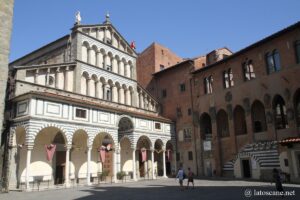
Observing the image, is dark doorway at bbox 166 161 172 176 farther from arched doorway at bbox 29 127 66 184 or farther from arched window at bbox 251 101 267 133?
arched doorway at bbox 29 127 66 184

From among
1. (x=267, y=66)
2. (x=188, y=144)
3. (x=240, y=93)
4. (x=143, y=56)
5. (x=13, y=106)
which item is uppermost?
(x=143, y=56)

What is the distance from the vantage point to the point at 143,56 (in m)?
46.8

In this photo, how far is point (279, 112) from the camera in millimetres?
26828

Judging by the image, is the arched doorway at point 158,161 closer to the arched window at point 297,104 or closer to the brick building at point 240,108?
the brick building at point 240,108

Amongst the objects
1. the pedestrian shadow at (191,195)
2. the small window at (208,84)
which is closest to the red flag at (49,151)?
the pedestrian shadow at (191,195)

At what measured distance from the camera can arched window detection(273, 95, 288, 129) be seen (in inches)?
1030

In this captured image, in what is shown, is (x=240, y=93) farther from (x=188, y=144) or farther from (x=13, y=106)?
(x=13, y=106)

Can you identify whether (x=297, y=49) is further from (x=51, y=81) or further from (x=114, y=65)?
(x=51, y=81)

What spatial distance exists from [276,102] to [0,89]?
2290 centimetres

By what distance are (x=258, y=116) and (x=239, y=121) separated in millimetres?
2402

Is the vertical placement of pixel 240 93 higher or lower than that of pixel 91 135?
higher

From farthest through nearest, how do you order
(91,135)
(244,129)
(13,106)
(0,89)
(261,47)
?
(244,129)
(261,47)
(91,135)
(13,106)
(0,89)

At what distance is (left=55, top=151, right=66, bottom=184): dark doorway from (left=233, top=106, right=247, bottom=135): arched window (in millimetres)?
16694

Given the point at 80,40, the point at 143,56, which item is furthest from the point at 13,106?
the point at 143,56
